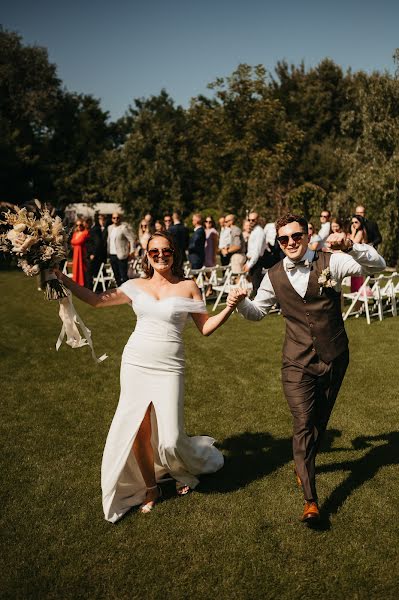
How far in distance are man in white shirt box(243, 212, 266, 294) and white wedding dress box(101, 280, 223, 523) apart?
7929mm

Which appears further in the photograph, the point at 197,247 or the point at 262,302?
the point at 197,247

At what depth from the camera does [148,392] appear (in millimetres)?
4371

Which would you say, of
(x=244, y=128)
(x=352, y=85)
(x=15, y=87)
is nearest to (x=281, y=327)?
(x=244, y=128)

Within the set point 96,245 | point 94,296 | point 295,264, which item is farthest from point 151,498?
point 96,245

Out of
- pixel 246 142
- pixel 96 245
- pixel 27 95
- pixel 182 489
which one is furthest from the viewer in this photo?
pixel 27 95

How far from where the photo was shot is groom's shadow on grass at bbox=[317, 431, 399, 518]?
4.55 m

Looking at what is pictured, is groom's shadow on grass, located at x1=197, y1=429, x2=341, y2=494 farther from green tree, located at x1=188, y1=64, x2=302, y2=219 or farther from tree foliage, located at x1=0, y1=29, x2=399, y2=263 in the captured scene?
green tree, located at x1=188, y1=64, x2=302, y2=219

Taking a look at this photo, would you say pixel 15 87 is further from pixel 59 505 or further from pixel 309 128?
pixel 59 505

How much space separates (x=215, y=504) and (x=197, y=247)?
35.2ft

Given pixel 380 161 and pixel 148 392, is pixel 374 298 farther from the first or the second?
pixel 380 161

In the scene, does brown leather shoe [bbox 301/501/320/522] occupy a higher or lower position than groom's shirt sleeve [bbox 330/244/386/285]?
lower

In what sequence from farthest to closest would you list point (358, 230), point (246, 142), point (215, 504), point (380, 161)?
point (246, 142)
point (380, 161)
point (358, 230)
point (215, 504)

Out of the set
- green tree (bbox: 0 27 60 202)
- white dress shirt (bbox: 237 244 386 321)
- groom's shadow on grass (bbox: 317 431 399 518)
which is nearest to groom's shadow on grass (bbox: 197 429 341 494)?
groom's shadow on grass (bbox: 317 431 399 518)

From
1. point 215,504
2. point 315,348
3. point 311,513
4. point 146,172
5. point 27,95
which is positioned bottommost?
point 215,504
